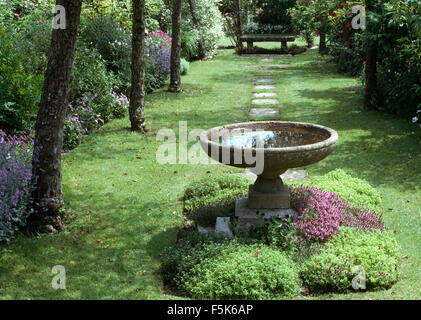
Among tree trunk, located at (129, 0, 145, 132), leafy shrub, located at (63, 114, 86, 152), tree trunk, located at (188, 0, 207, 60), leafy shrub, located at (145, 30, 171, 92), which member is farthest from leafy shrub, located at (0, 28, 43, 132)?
tree trunk, located at (188, 0, 207, 60)

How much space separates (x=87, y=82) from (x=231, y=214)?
6.57 m

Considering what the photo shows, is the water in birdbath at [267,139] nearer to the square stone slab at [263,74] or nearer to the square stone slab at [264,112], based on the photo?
the square stone slab at [264,112]

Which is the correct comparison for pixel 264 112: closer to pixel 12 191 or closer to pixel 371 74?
pixel 371 74

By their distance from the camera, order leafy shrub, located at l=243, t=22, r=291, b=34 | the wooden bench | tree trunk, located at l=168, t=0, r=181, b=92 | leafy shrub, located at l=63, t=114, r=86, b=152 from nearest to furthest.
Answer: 1. leafy shrub, located at l=63, t=114, r=86, b=152
2. tree trunk, located at l=168, t=0, r=181, b=92
3. the wooden bench
4. leafy shrub, located at l=243, t=22, r=291, b=34

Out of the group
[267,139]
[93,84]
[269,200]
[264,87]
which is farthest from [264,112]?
[269,200]

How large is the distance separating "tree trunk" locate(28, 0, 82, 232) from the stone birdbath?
5.61ft

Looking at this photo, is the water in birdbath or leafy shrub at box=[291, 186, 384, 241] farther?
the water in birdbath

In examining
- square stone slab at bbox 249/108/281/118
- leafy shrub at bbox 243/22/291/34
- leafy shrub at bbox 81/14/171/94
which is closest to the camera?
square stone slab at bbox 249/108/281/118

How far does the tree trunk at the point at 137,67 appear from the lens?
374 inches

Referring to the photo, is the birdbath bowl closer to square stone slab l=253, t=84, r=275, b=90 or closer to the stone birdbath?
the stone birdbath

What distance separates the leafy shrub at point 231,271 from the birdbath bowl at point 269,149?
827 mm

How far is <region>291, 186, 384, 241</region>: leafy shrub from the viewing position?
207 inches

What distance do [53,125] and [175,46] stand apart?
875 cm
